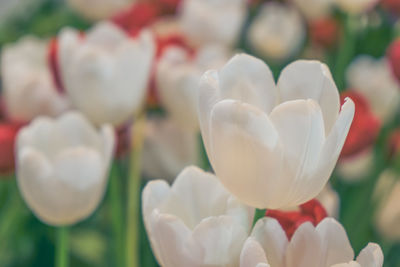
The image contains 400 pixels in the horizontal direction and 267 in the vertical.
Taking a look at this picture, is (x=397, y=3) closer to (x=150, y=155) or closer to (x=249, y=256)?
(x=150, y=155)

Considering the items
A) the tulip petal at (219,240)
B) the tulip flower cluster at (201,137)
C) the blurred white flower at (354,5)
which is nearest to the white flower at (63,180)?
the tulip flower cluster at (201,137)

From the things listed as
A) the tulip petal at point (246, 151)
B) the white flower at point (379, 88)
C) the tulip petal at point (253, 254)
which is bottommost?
the white flower at point (379, 88)

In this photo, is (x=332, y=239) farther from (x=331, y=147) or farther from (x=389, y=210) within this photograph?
(x=389, y=210)

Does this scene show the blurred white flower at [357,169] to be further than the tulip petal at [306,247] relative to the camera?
Yes

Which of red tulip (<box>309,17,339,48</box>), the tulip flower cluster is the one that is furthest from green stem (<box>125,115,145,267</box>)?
red tulip (<box>309,17,339,48</box>)

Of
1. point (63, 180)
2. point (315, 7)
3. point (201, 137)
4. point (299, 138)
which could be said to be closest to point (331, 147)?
point (299, 138)

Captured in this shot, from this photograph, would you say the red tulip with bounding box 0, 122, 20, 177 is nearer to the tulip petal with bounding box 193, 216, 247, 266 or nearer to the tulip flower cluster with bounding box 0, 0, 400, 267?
the tulip flower cluster with bounding box 0, 0, 400, 267

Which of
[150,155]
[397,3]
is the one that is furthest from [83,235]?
[397,3]

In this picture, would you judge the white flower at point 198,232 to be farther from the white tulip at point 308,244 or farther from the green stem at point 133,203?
the green stem at point 133,203
